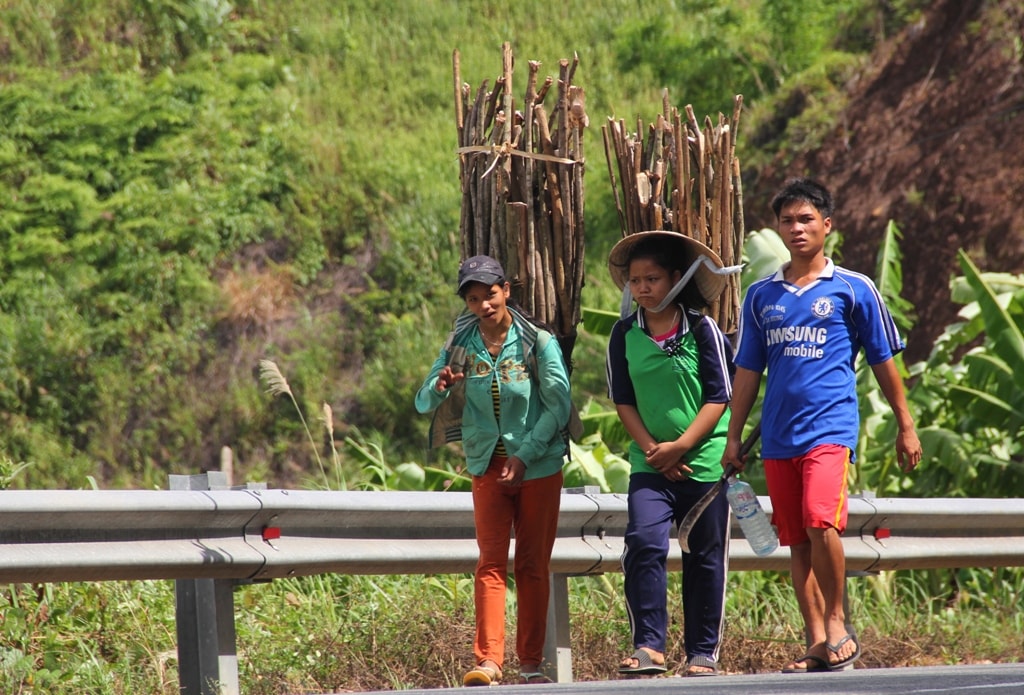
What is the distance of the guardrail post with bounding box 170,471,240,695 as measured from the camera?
4.79 meters

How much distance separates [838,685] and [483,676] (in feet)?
4.66

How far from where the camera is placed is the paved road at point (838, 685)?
A: 147 inches

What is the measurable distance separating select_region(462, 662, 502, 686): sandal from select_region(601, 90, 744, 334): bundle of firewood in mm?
1861

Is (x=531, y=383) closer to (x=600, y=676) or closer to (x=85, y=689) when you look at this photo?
(x=600, y=676)

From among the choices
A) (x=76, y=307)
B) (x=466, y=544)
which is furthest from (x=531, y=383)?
(x=76, y=307)

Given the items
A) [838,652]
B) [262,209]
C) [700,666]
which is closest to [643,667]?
[700,666]

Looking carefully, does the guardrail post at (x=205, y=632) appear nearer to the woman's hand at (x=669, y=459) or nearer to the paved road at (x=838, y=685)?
the paved road at (x=838, y=685)

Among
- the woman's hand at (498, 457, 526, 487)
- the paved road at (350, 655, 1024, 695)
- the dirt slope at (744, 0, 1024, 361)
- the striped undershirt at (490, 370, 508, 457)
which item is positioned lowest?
the paved road at (350, 655, 1024, 695)

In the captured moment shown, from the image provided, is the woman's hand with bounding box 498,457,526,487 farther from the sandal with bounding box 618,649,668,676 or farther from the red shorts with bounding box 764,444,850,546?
the red shorts with bounding box 764,444,850,546

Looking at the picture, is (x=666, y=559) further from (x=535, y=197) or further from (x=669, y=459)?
(x=535, y=197)

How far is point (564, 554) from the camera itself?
5.84 metres

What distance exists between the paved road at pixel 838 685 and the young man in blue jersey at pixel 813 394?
1.94 ft

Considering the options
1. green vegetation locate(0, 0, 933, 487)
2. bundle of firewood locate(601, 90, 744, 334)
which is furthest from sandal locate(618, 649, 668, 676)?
green vegetation locate(0, 0, 933, 487)

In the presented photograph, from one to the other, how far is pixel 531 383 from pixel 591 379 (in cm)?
1064
